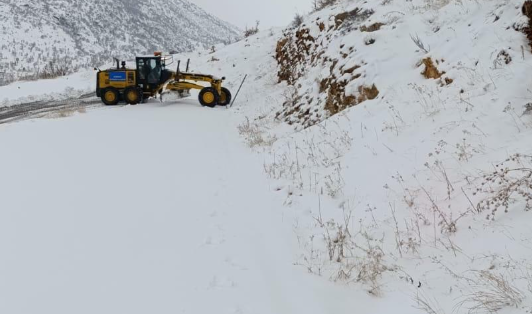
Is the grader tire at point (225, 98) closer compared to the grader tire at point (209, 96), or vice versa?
the grader tire at point (209, 96)

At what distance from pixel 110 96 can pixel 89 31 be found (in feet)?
207

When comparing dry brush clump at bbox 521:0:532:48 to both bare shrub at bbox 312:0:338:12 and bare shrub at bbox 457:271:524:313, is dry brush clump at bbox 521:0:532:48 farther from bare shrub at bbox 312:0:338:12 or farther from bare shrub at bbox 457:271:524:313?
bare shrub at bbox 312:0:338:12

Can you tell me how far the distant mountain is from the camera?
5828 cm

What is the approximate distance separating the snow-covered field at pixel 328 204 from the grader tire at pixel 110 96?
8.29 metres

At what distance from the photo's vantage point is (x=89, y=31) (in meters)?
71.4

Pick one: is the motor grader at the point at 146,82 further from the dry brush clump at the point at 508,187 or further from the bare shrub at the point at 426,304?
the bare shrub at the point at 426,304

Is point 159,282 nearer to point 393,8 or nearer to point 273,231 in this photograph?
point 273,231

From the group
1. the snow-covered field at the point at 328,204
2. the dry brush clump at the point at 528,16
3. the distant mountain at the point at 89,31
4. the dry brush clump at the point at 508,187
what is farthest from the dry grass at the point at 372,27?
the distant mountain at the point at 89,31

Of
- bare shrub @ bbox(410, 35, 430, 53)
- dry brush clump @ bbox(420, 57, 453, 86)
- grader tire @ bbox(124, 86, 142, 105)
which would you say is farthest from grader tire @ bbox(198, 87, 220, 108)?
dry brush clump @ bbox(420, 57, 453, 86)

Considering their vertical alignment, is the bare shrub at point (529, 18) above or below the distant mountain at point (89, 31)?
below

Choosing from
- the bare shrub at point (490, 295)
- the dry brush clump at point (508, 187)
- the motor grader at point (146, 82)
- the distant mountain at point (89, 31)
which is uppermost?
the distant mountain at point (89, 31)

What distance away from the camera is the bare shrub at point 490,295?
8.42ft

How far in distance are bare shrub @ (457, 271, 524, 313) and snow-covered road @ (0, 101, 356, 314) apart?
97 cm

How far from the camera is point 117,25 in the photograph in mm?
75250
